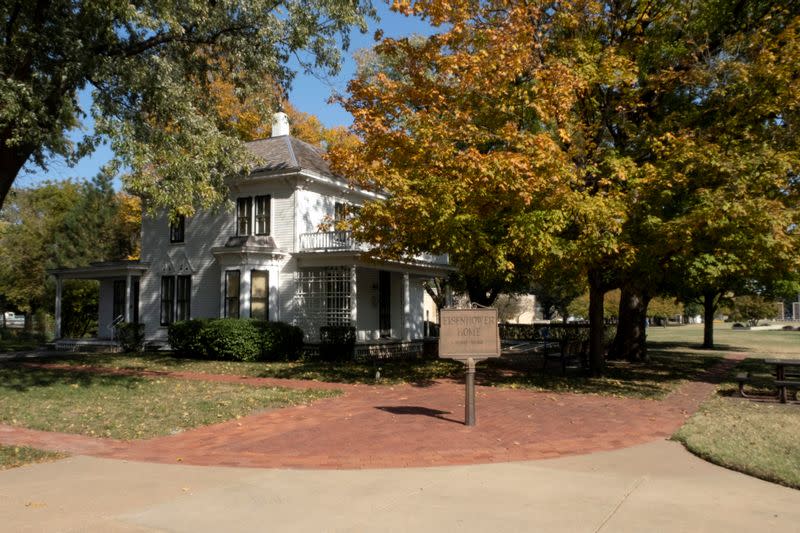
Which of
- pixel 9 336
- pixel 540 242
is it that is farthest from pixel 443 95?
pixel 9 336

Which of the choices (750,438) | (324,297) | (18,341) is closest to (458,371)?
(324,297)

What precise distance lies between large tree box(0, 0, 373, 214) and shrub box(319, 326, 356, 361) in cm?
726

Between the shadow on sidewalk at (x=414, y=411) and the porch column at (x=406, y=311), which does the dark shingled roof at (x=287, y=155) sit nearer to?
the porch column at (x=406, y=311)

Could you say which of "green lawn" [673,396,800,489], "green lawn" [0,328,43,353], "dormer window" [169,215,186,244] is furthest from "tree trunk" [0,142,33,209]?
"green lawn" [0,328,43,353]

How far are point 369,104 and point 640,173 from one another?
6.27 m

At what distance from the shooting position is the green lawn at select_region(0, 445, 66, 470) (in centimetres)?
709

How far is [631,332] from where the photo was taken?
2253 centimetres

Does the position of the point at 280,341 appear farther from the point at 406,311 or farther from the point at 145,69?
the point at 145,69

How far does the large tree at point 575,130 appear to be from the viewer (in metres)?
12.1

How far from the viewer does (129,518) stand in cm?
518

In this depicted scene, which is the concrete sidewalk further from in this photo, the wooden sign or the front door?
the front door

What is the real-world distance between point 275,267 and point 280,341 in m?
3.23

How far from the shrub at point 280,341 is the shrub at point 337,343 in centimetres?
89

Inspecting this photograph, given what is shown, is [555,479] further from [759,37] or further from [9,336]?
[9,336]
